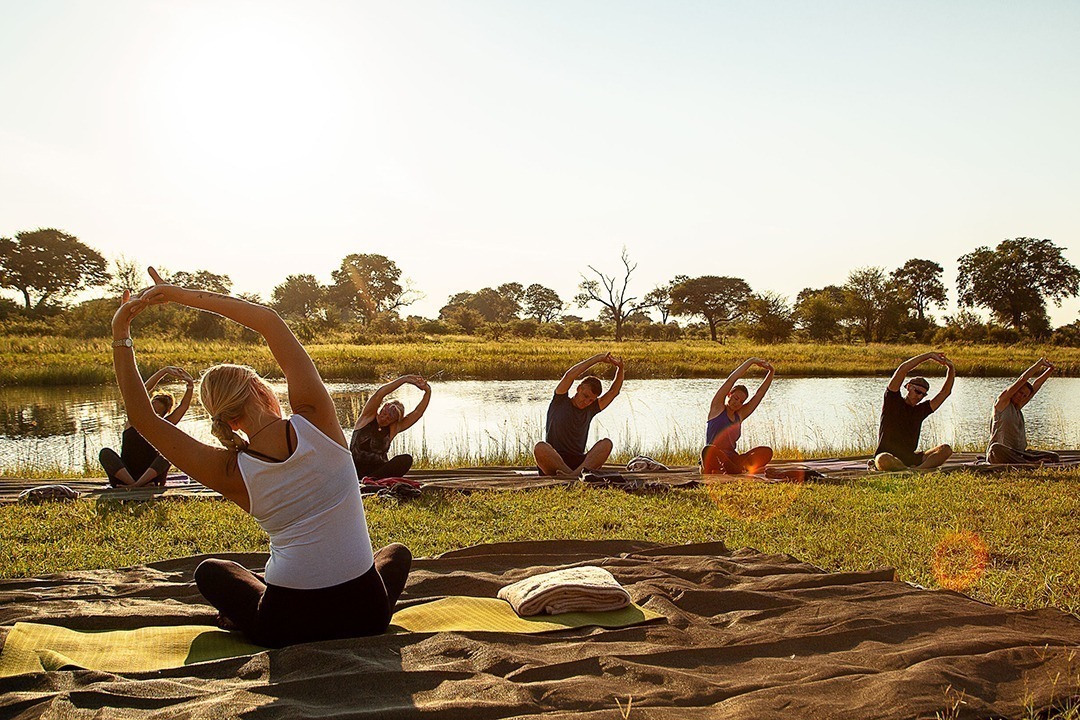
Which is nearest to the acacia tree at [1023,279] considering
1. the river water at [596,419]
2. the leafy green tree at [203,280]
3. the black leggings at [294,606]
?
the river water at [596,419]

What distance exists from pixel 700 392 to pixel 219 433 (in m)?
21.6

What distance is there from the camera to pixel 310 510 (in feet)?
10.2

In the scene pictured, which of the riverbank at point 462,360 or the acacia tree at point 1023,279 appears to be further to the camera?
the acacia tree at point 1023,279

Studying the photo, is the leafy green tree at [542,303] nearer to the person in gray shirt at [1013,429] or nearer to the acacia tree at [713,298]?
the acacia tree at [713,298]

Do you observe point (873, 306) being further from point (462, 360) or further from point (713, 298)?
point (462, 360)

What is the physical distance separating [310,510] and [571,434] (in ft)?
19.4

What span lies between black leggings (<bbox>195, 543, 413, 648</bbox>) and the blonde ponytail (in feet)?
2.23

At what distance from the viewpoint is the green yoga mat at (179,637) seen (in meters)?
3.20

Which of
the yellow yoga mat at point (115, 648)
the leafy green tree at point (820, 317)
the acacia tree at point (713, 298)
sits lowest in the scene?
the yellow yoga mat at point (115, 648)

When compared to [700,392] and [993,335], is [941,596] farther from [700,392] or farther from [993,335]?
Answer: [993,335]

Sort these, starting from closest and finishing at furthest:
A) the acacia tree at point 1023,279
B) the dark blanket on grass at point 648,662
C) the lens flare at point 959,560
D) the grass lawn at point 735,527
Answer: the dark blanket on grass at point 648,662 < the lens flare at point 959,560 < the grass lawn at point 735,527 < the acacia tree at point 1023,279

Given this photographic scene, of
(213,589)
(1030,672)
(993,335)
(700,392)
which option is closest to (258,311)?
(213,589)

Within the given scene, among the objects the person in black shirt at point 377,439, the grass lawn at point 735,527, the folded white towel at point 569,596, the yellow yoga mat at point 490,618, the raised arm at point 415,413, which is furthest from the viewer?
the raised arm at point 415,413

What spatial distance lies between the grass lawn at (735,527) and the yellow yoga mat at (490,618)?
1.59m
